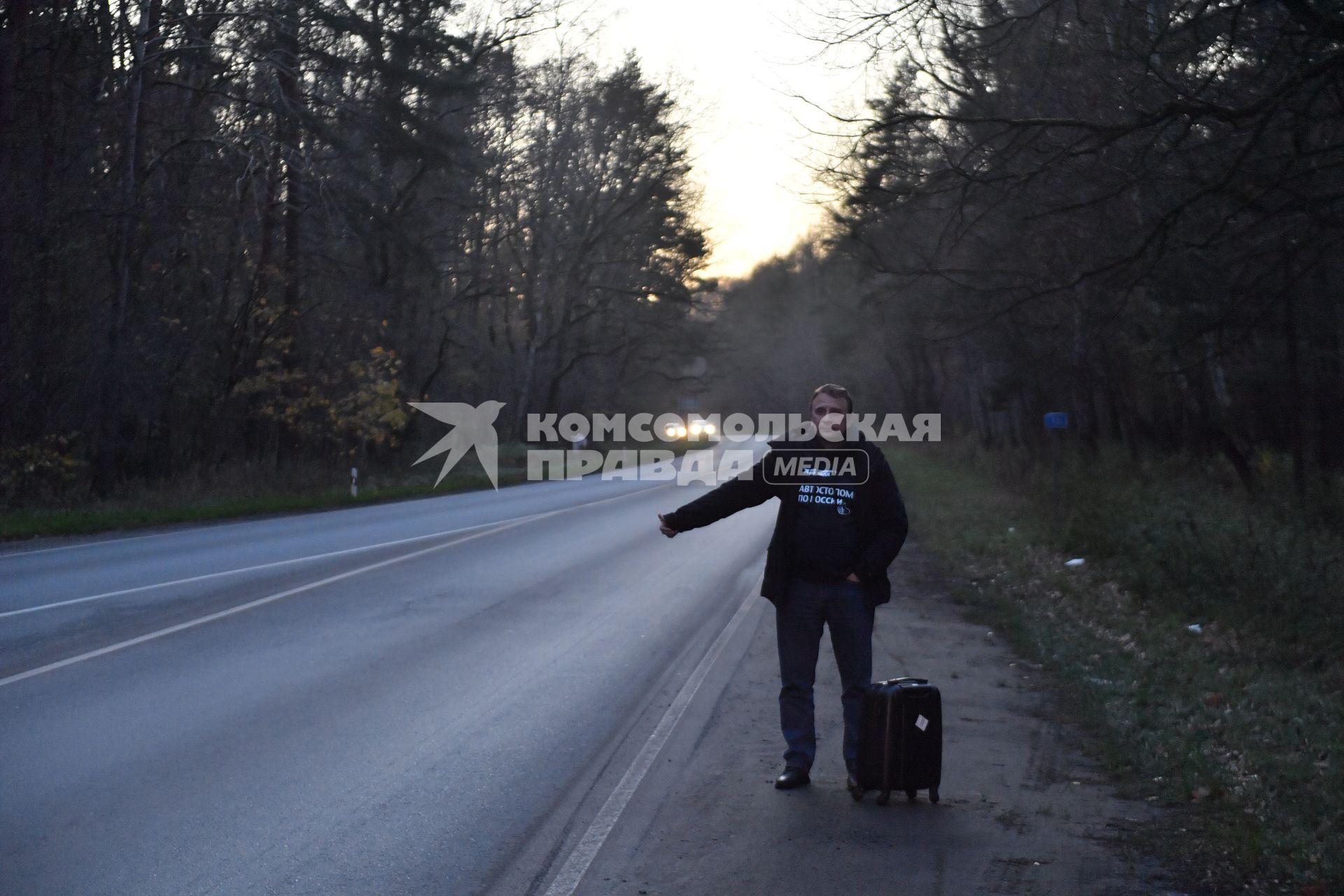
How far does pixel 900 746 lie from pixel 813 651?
66 cm

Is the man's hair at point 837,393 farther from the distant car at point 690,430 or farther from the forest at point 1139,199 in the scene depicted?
the distant car at point 690,430

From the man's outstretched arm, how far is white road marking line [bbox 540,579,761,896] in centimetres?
133

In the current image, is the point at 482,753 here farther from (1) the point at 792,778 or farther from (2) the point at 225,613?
(2) the point at 225,613

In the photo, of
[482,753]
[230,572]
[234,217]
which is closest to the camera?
[482,753]

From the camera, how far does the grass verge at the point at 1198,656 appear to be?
577 cm

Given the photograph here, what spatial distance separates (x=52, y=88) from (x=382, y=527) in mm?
12683

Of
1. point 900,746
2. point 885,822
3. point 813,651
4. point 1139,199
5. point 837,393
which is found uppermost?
point 1139,199

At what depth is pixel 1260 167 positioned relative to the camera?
1255 cm

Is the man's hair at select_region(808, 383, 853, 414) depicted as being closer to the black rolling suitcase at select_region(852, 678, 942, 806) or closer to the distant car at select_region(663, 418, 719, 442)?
the black rolling suitcase at select_region(852, 678, 942, 806)

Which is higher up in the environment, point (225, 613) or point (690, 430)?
point (690, 430)

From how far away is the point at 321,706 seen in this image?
8109mm

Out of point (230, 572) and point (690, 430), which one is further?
point (690, 430)

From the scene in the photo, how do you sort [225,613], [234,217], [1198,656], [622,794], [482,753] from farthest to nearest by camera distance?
[234,217]
[225,613]
[1198,656]
[482,753]
[622,794]

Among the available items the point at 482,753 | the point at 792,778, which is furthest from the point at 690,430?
the point at 792,778
